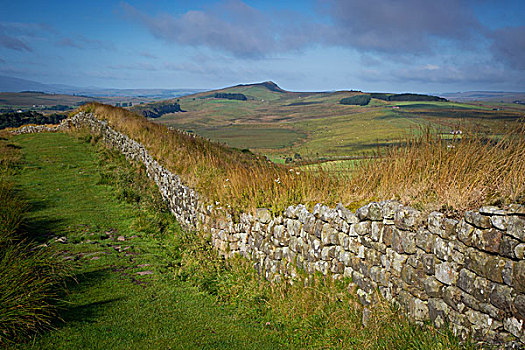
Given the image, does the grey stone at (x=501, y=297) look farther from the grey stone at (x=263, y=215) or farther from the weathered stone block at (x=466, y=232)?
the grey stone at (x=263, y=215)

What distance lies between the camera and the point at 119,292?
20.8ft

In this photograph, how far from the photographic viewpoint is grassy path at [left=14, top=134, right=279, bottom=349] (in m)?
4.96

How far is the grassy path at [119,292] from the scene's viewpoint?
4.96 metres

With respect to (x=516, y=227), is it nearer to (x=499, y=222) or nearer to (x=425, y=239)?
(x=499, y=222)

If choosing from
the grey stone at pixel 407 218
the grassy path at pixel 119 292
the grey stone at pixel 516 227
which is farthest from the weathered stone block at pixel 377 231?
the grassy path at pixel 119 292

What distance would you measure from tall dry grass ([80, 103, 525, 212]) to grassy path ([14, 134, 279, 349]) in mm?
2268

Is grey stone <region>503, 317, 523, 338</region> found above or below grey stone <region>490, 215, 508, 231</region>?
below

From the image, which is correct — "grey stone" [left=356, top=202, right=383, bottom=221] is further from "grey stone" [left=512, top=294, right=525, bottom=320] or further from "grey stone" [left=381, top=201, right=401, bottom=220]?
"grey stone" [left=512, top=294, right=525, bottom=320]

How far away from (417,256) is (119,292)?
5322 mm

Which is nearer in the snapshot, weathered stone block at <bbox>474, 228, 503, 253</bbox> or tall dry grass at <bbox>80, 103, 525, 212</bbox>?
weathered stone block at <bbox>474, 228, 503, 253</bbox>

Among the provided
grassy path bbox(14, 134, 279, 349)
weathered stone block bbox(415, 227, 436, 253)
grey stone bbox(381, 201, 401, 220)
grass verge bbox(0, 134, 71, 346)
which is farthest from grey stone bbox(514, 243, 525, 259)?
grass verge bbox(0, 134, 71, 346)

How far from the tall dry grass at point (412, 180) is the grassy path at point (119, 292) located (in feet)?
7.44

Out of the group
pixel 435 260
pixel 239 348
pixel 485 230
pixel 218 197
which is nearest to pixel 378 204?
pixel 435 260

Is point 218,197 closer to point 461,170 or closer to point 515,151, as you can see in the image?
point 461,170
